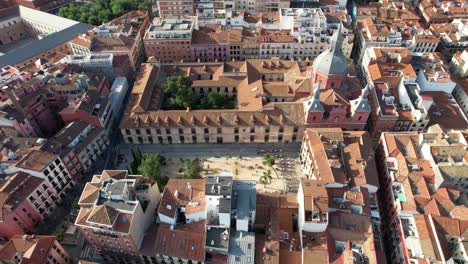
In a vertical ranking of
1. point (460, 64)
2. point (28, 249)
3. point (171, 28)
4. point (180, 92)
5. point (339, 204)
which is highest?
point (171, 28)

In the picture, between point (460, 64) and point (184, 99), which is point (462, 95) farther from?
point (184, 99)

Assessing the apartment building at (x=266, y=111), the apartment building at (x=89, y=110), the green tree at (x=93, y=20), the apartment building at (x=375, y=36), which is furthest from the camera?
the green tree at (x=93, y=20)

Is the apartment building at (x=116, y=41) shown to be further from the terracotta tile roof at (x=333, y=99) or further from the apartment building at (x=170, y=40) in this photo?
the terracotta tile roof at (x=333, y=99)

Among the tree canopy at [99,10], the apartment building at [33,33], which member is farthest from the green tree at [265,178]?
the tree canopy at [99,10]

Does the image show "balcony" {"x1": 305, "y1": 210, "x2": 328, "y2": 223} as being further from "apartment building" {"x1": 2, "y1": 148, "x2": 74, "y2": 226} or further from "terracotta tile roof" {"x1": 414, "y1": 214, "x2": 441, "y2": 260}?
"apartment building" {"x1": 2, "y1": 148, "x2": 74, "y2": 226}

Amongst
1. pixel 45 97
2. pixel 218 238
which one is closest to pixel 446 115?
pixel 218 238

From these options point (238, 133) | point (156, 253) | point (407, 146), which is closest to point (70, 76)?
point (238, 133)
